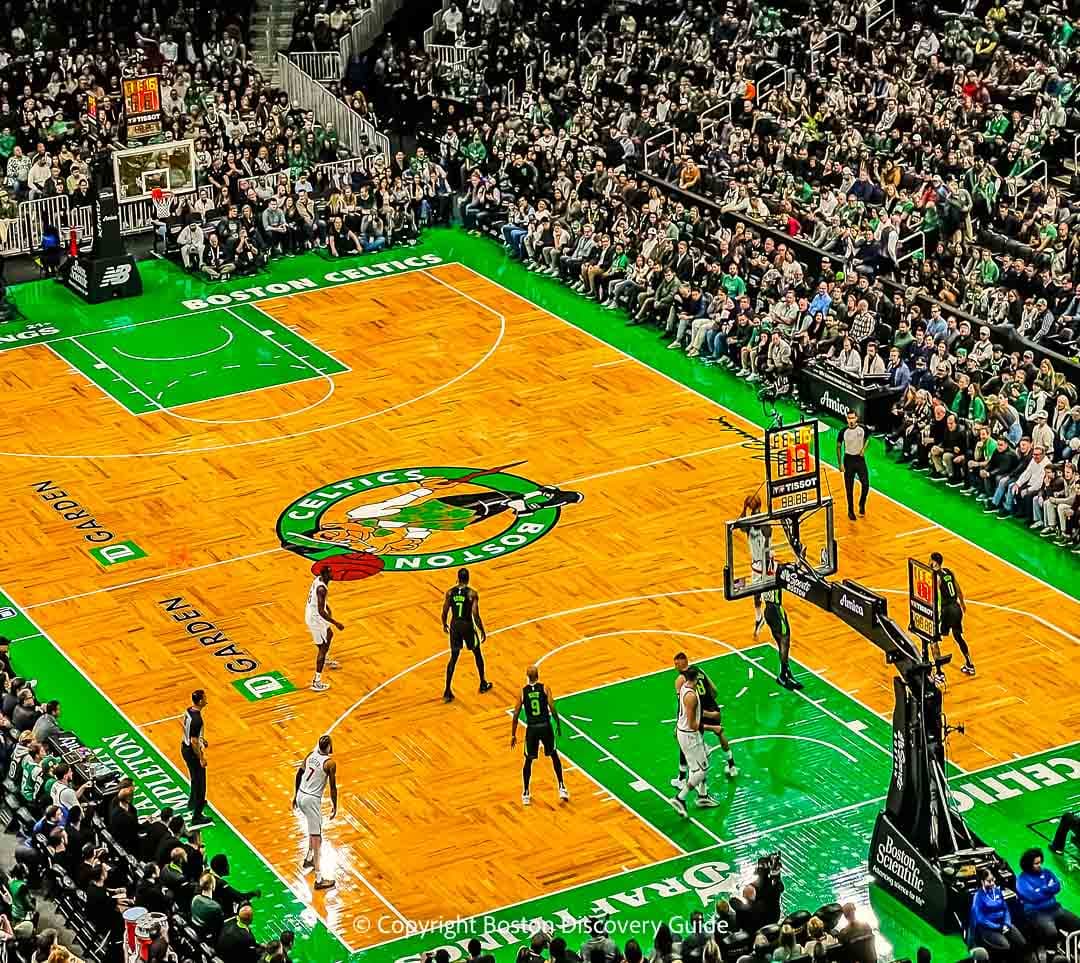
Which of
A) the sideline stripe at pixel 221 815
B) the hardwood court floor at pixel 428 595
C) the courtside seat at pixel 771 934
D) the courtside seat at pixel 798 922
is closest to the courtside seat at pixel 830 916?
the courtside seat at pixel 798 922

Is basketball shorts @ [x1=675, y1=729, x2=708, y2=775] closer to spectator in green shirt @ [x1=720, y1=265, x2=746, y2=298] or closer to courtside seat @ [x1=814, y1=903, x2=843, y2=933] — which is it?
courtside seat @ [x1=814, y1=903, x2=843, y2=933]

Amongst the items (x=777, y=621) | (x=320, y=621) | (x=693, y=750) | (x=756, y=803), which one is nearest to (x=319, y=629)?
(x=320, y=621)

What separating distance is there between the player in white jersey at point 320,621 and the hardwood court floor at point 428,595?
15.2 inches

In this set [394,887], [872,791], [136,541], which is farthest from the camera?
[136,541]

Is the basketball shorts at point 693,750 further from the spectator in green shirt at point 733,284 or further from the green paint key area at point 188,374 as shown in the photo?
the spectator in green shirt at point 733,284

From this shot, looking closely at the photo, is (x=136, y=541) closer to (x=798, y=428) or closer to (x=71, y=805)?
(x=71, y=805)

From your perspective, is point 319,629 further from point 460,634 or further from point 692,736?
point 692,736

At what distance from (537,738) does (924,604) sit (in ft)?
19.9

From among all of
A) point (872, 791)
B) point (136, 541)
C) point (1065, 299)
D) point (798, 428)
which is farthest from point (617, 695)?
point (1065, 299)

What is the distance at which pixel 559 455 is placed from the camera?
146ft

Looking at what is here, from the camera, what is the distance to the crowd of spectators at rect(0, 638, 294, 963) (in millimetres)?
27828

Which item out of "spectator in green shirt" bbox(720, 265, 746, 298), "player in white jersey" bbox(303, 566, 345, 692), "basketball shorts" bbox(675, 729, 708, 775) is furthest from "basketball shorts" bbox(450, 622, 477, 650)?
"spectator in green shirt" bbox(720, 265, 746, 298)

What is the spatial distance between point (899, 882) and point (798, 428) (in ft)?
19.4

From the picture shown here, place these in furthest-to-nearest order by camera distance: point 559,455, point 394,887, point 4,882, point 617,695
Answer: point 559,455 → point 617,695 → point 394,887 → point 4,882
